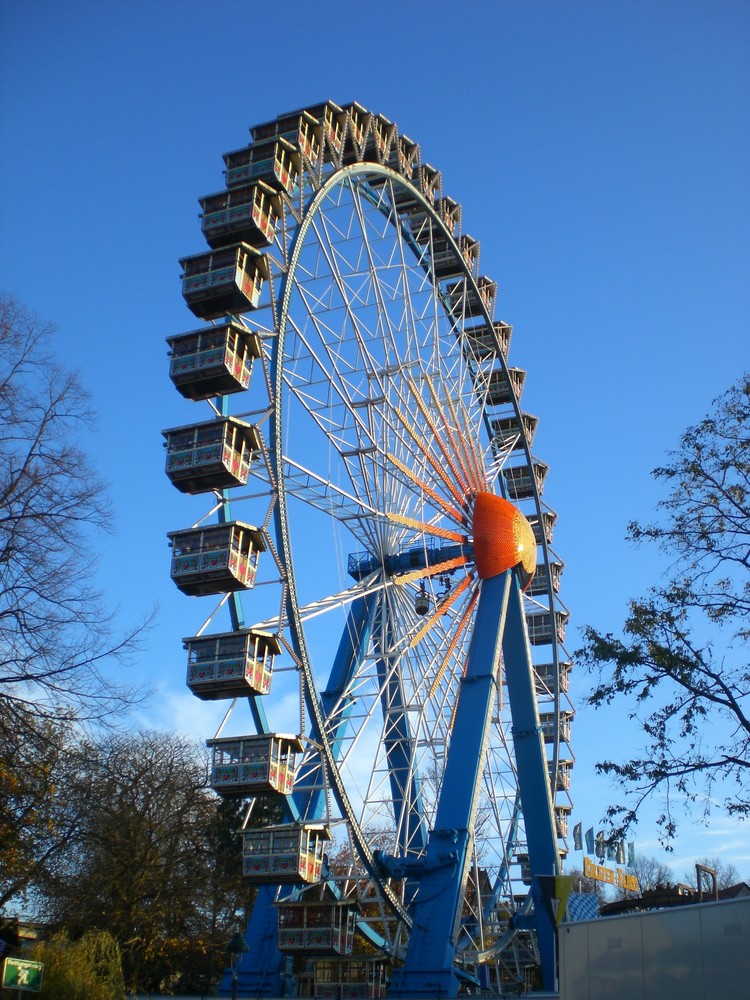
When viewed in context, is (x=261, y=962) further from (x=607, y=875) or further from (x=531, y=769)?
(x=607, y=875)

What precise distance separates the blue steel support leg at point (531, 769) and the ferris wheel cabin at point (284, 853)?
973cm

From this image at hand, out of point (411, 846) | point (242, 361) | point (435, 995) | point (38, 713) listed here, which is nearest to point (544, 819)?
point (411, 846)

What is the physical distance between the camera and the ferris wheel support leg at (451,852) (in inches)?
970

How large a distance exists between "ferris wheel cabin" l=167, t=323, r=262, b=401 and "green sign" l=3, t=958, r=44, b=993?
14.8 m

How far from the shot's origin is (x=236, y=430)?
80.3ft

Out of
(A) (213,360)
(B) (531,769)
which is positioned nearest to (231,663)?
(A) (213,360)

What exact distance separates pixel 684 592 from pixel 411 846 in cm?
2205

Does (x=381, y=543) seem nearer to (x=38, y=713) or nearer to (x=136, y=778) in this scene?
(x=136, y=778)

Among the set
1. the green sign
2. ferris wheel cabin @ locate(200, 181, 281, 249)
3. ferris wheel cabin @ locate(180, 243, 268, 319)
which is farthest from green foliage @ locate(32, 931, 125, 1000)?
ferris wheel cabin @ locate(200, 181, 281, 249)

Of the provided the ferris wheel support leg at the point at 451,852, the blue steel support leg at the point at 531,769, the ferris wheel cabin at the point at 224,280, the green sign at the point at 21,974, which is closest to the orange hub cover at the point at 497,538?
the blue steel support leg at the point at 531,769

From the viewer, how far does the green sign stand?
11.5m

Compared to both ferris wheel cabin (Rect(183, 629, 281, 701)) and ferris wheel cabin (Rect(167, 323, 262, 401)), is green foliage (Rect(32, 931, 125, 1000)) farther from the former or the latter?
ferris wheel cabin (Rect(167, 323, 262, 401))

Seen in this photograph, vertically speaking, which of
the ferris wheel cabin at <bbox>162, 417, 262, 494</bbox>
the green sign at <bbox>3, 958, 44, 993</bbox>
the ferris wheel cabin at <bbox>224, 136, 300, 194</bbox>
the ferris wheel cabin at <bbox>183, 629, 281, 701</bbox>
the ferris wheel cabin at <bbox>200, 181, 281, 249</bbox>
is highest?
the ferris wheel cabin at <bbox>224, 136, 300, 194</bbox>

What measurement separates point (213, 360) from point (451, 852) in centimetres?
1219
